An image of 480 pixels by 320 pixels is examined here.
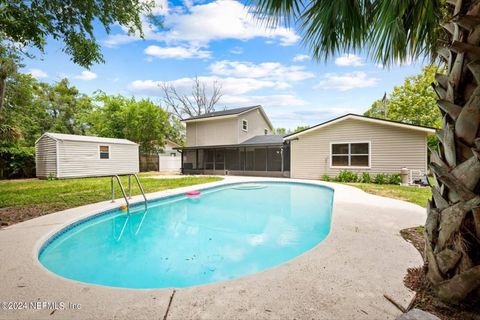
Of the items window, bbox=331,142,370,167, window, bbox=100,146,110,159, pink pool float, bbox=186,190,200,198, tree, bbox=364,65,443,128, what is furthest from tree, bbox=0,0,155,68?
tree, bbox=364,65,443,128

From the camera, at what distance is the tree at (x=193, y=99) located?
31203 mm

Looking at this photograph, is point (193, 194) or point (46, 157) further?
point (46, 157)

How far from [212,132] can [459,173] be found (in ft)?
59.1

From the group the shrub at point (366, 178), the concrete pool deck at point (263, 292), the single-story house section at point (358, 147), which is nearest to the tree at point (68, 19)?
the concrete pool deck at point (263, 292)

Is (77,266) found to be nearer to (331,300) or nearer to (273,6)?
(331,300)

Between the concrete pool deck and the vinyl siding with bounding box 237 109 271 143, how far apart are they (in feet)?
50.0

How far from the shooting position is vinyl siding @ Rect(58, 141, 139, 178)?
13.4 m

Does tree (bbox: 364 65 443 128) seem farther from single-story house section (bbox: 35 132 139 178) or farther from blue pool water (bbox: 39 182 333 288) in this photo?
single-story house section (bbox: 35 132 139 178)

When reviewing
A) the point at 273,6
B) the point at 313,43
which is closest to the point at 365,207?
the point at 313,43

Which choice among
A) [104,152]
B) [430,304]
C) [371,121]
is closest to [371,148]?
[371,121]

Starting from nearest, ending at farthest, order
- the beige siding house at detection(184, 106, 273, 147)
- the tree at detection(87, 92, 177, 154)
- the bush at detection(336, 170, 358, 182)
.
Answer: the bush at detection(336, 170, 358, 182) < the beige siding house at detection(184, 106, 273, 147) < the tree at detection(87, 92, 177, 154)

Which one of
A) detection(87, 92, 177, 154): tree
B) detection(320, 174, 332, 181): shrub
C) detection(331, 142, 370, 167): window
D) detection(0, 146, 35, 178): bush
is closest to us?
detection(331, 142, 370, 167): window

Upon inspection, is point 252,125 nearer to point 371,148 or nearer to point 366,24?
point 371,148

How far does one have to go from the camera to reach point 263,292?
2096mm
